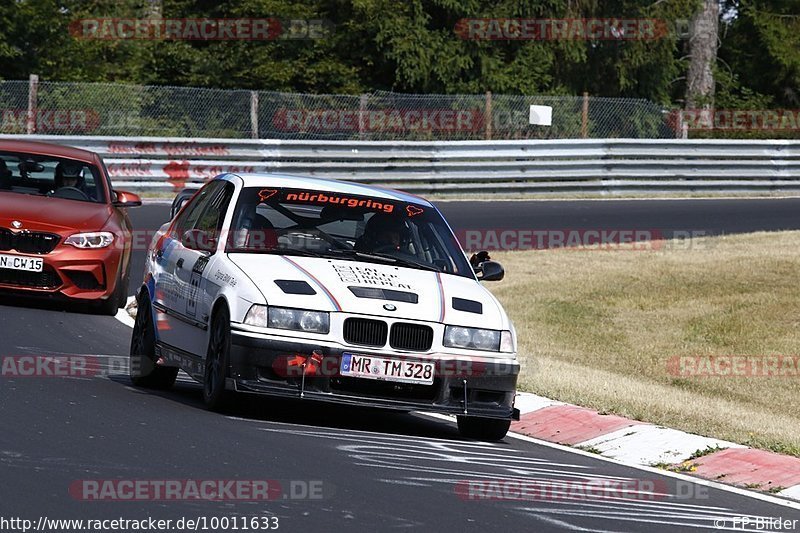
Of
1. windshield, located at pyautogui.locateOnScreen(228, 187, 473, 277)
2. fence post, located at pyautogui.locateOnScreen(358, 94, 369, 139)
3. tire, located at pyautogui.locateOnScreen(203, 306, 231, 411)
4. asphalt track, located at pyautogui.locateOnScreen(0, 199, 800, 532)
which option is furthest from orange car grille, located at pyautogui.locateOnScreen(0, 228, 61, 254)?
fence post, located at pyautogui.locateOnScreen(358, 94, 369, 139)

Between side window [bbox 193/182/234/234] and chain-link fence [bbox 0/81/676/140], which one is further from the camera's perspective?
chain-link fence [bbox 0/81/676/140]

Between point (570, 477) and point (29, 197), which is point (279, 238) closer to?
point (570, 477)

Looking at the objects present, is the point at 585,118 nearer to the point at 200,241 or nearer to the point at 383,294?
the point at 200,241

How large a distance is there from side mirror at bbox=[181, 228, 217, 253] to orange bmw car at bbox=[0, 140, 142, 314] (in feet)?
12.0

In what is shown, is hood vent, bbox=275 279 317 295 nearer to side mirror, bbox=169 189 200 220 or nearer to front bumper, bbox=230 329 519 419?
front bumper, bbox=230 329 519 419

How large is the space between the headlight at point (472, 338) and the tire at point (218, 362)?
4.12ft

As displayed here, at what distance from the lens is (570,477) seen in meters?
7.98

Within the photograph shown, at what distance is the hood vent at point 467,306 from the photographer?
8984 millimetres

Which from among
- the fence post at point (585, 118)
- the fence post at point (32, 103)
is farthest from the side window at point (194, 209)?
the fence post at point (585, 118)

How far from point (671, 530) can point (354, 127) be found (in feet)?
75.0

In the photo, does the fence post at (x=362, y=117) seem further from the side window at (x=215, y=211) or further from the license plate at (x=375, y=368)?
the license plate at (x=375, y=368)

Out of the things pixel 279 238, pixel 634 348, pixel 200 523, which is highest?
pixel 279 238

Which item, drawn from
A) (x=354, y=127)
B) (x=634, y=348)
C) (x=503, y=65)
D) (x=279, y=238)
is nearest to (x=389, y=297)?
(x=279, y=238)

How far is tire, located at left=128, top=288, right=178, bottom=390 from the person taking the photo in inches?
402
